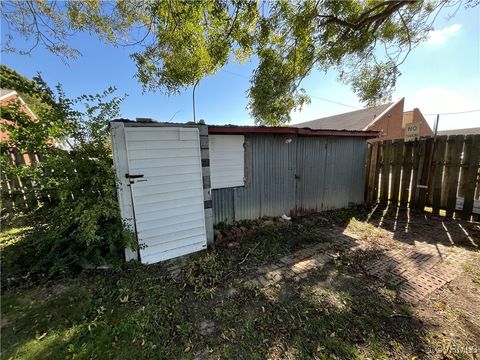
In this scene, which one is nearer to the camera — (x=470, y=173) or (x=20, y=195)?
(x=20, y=195)

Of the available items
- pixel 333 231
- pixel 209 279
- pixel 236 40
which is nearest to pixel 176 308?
pixel 209 279

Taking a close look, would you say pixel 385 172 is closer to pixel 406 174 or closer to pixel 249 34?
pixel 406 174

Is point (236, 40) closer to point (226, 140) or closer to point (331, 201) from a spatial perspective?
point (226, 140)

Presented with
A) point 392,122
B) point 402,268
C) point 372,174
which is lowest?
point 402,268

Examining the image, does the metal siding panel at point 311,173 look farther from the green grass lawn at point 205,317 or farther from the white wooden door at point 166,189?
the white wooden door at point 166,189

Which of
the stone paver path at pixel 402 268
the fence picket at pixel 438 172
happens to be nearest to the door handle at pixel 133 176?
the stone paver path at pixel 402 268

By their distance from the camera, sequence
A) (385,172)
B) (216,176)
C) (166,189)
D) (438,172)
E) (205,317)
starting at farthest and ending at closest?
(385,172) < (438,172) < (216,176) < (166,189) < (205,317)

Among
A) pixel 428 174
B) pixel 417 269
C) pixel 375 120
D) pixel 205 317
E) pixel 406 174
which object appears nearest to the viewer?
pixel 205 317

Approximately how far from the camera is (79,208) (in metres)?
2.62

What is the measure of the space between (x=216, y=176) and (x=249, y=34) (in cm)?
406

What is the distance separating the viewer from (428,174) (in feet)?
16.4

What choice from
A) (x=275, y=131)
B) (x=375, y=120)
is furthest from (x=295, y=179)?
(x=375, y=120)

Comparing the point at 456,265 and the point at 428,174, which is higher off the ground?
the point at 428,174

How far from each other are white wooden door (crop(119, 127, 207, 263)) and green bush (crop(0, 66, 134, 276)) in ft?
1.06
